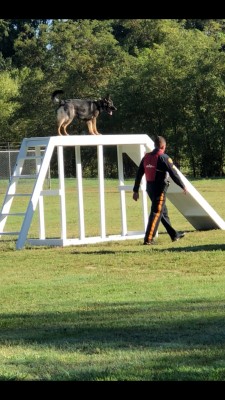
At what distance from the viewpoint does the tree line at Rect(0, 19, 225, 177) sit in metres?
60.2

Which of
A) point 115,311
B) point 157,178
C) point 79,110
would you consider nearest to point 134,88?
point 79,110

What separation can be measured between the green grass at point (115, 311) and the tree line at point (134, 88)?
41643 mm

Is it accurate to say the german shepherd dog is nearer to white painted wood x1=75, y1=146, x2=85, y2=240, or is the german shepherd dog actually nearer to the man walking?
white painted wood x1=75, y1=146, x2=85, y2=240

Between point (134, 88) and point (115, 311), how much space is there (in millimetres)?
53206

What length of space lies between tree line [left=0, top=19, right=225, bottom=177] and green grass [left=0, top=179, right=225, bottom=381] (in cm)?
4164

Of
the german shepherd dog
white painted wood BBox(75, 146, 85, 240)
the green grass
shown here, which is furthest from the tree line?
the green grass

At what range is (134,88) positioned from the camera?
61.8m

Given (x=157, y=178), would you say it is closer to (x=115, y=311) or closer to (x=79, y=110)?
(x=79, y=110)

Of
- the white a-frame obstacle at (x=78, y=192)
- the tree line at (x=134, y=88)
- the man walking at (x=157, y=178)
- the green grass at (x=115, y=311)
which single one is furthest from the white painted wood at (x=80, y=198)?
the tree line at (x=134, y=88)

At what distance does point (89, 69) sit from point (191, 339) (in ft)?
198

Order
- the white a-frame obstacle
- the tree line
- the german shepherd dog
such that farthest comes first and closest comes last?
the tree line < the german shepherd dog < the white a-frame obstacle

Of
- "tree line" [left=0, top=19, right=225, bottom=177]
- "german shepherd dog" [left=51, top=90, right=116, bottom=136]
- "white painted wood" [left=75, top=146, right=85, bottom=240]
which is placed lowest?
"tree line" [left=0, top=19, right=225, bottom=177]

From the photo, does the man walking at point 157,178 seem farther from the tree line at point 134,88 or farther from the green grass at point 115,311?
the tree line at point 134,88
